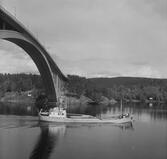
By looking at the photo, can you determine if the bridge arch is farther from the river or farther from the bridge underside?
the river

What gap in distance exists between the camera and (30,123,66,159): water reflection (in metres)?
30.8

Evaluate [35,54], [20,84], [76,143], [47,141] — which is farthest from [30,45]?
[20,84]

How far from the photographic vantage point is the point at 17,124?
49906 millimetres

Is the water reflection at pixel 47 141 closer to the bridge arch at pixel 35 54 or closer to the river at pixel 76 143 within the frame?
the river at pixel 76 143

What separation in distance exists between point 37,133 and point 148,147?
636 inches

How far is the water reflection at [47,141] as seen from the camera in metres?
30.8

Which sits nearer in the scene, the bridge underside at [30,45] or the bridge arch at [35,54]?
the bridge underside at [30,45]

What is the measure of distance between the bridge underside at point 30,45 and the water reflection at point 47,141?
1311 cm

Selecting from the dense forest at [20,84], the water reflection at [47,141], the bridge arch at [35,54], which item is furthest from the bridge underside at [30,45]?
the dense forest at [20,84]

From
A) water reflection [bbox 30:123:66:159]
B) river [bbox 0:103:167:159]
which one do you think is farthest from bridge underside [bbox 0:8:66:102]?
water reflection [bbox 30:123:66:159]

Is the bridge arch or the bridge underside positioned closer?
the bridge underside

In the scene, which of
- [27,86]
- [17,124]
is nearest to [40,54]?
[17,124]

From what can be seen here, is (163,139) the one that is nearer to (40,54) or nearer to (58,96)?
(40,54)

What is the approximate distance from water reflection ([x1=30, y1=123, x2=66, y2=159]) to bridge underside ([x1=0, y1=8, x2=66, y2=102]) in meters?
13.1
